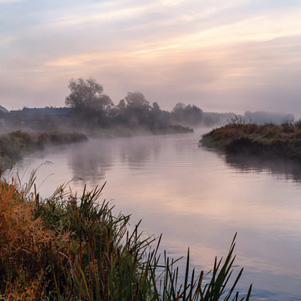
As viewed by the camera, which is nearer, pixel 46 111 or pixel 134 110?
pixel 134 110

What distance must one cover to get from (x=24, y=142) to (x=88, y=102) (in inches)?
2275

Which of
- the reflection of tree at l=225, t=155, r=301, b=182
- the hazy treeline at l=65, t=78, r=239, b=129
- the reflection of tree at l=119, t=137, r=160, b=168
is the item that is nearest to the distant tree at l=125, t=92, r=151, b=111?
the hazy treeline at l=65, t=78, r=239, b=129

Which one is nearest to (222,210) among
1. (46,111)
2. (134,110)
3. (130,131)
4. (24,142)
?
(24,142)

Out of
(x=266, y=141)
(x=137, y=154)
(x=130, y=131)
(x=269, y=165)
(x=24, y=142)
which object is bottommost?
(x=269, y=165)

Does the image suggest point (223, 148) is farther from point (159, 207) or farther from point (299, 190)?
point (159, 207)

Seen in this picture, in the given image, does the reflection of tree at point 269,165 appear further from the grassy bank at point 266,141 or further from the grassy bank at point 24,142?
the grassy bank at point 24,142

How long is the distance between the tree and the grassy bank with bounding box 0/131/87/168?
36.2m

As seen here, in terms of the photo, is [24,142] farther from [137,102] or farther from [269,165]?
[137,102]

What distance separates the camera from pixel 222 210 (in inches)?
493

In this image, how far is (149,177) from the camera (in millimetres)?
20109

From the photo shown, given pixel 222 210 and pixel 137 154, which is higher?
pixel 137 154

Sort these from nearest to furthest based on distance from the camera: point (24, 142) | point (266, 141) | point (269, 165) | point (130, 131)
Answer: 1. point (269, 165)
2. point (266, 141)
3. point (24, 142)
4. point (130, 131)

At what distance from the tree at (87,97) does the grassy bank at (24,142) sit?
36.2 meters

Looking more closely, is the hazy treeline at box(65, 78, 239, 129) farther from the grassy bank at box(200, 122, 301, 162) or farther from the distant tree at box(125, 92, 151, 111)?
the grassy bank at box(200, 122, 301, 162)
